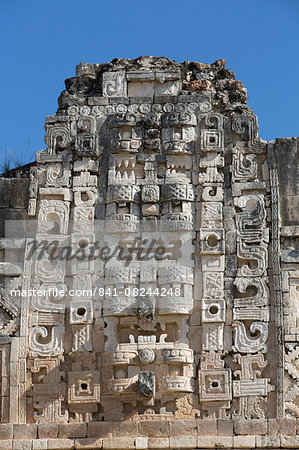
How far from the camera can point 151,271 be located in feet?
42.8

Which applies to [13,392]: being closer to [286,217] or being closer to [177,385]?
[177,385]

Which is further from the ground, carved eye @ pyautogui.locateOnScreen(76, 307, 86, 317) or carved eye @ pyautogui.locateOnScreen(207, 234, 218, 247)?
carved eye @ pyautogui.locateOnScreen(207, 234, 218, 247)

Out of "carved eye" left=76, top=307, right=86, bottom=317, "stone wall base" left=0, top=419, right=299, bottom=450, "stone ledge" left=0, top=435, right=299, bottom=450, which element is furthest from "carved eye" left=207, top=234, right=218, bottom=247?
"stone ledge" left=0, top=435, right=299, bottom=450

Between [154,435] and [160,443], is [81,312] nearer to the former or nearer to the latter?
[154,435]

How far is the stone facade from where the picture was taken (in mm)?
12414

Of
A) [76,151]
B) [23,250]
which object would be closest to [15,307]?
[23,250]

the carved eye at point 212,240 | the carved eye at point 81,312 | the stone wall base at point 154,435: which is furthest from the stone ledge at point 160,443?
the carved eye at point 212,240

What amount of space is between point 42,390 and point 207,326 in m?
2.26

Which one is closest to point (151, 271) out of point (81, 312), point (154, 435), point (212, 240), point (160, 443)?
point (212, 240)

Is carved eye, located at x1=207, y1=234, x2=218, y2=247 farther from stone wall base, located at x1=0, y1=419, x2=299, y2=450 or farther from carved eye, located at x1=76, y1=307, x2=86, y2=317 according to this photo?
stone wall base, located at x1=0, y1=419, x2=299, y2=450

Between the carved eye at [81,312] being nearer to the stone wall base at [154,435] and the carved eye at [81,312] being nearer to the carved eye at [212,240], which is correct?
the stone wall base at [154,435]

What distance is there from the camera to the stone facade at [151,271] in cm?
1241

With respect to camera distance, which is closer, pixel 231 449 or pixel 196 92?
pixel 231 449

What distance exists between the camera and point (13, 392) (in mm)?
12594
